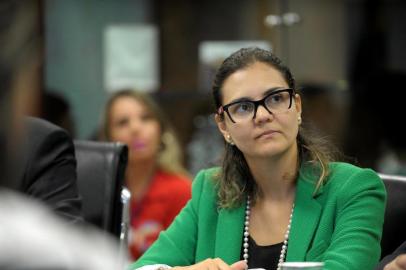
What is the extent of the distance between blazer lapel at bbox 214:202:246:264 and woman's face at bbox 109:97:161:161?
5.38 feet

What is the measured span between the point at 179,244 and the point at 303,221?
0.38 m

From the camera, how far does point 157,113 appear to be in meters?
4.28

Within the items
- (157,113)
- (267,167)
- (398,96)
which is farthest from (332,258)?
(398,96)

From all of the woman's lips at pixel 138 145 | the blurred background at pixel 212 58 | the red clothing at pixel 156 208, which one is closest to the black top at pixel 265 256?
the red clothing at pixel 156 208

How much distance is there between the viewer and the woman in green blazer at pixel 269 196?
7.80 ft

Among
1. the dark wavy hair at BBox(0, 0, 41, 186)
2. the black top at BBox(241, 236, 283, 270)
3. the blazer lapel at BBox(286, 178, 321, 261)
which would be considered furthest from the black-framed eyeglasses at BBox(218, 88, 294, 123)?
the dark wavy hair at BBox(0, 0, 41, 186)

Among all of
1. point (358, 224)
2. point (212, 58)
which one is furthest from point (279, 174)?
point (212, 58)

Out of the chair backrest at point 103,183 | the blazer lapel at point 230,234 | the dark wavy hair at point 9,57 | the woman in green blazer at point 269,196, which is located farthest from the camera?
the chair backrest at point 103,183

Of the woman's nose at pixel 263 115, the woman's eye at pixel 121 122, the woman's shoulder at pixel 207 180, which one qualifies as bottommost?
the woman's eye at pixel 121 122

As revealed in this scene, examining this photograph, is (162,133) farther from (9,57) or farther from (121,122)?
(9,57)

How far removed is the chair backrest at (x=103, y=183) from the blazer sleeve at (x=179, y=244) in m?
0.32

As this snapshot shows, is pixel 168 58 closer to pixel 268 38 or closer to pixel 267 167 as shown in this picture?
pixel 268 38

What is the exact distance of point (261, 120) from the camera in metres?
2.42

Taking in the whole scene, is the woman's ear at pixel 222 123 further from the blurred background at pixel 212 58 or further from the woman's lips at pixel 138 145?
the blurred background at pixel 212 58
